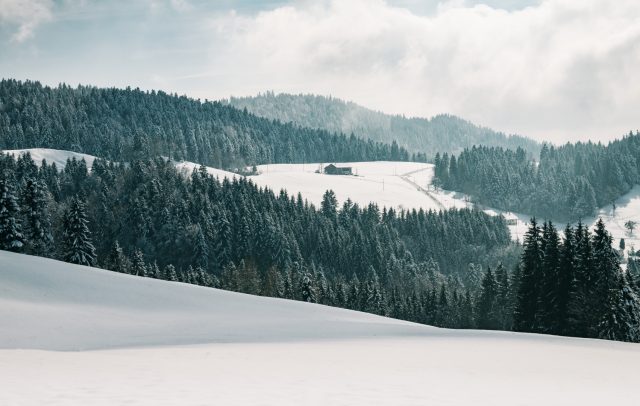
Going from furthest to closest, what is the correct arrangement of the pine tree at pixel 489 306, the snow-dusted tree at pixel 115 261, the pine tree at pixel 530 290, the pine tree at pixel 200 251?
1. the pine tree at pixel 200 251
2. the pine tree at pixel 489 306
3. the snow-dusted tree at pixel 115 261
4. the pine tree at pixel 530 290

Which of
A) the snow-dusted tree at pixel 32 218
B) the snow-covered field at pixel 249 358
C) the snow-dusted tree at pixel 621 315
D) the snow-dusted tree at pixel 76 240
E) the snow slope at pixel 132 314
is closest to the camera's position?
the snow-covered field at pixel 249 358

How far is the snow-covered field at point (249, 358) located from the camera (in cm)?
1464

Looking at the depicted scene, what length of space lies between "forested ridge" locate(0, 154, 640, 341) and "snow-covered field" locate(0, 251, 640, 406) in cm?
2688

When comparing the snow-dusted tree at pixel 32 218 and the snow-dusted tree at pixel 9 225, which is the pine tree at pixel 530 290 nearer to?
the snow-dusted tree at pixel 9 225

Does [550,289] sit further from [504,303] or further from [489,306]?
[489,306]

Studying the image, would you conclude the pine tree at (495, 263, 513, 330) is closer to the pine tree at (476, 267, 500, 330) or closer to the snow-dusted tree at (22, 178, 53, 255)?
the pine tree at (476, 267, 500, 330)

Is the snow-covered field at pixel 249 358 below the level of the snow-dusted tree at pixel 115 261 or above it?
above

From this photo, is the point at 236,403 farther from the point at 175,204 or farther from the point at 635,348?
the point at 175,204

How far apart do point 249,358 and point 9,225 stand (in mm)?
60734

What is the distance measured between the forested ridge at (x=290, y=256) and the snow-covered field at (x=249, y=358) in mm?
26880

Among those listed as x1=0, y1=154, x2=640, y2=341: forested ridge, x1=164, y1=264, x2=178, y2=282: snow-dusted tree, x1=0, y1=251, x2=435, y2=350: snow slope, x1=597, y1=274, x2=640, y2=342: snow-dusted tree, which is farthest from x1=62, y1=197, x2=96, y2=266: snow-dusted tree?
x1=597, y1=274, x2=640, y2=342: snow-dusted tree

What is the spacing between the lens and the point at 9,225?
7169cm

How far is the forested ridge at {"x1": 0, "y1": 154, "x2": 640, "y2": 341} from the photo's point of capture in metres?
57.0

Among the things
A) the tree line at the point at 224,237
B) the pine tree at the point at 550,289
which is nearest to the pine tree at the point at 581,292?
the pine tree at the point at 550,289
